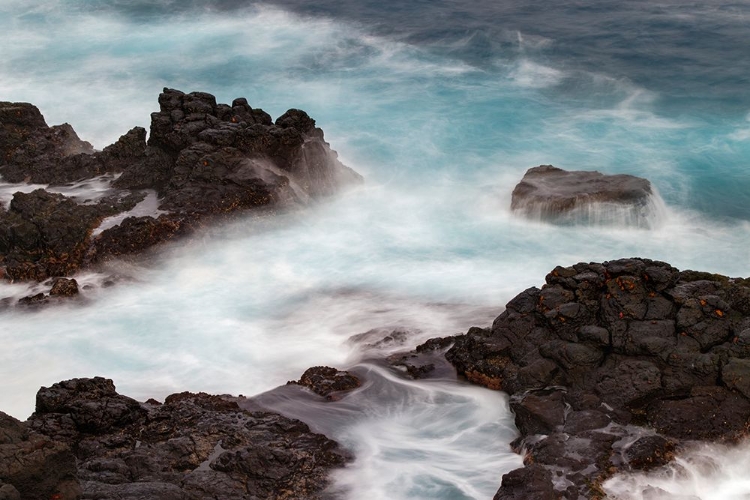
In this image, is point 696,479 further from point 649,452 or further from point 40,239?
point 40,239

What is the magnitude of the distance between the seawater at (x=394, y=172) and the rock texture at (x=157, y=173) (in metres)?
0.64

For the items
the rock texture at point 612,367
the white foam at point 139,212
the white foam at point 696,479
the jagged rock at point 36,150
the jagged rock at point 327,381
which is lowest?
the white foam at point 696,479

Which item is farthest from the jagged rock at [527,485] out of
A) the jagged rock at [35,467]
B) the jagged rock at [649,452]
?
the jagged rock at [35,467]

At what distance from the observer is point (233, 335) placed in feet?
50.9

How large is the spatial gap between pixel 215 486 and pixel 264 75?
78.0 ft

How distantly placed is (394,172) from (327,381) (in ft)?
37.2

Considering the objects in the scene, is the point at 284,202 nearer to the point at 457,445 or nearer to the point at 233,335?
the point at 233,335

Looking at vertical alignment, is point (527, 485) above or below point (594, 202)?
below

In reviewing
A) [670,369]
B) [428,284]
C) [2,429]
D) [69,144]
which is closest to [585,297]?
[670,369]

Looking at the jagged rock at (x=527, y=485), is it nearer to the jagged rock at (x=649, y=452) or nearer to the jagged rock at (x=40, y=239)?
the jagged rock at (x=649, y=452)

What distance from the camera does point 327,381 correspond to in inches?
519

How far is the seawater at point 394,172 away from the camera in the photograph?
1384cm

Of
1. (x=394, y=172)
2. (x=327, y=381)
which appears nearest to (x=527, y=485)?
(x=327, y=381)

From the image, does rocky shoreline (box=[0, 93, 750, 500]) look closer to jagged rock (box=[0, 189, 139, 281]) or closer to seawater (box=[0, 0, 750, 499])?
seawater (box=[0, 0, 750, 499])
